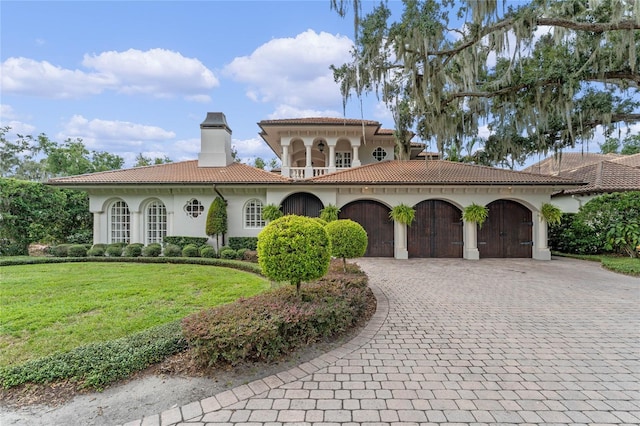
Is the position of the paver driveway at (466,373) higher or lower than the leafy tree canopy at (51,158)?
lower

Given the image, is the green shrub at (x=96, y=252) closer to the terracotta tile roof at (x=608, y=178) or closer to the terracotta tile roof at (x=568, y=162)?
the terracotta tile roof at (x=608, y=178)

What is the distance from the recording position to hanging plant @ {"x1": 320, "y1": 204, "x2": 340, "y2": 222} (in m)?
12.6

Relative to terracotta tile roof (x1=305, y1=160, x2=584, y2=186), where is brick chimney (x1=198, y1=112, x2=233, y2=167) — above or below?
above

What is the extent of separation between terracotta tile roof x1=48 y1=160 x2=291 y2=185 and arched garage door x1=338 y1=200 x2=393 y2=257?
3.49 metres

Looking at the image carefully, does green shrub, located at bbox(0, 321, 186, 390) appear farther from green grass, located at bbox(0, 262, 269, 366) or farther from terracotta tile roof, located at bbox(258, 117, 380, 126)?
terracotta tile roof, located at bbox(258, 117, 380, 126)

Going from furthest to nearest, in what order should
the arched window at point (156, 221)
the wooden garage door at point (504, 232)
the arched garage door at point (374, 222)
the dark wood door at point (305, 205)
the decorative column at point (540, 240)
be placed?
the arched window at point (156, 221) → the dark wood door at point (305, 205) → the arched garage door at point (374, 222) → the wooden garage door at point (504, 232) → the decorative column at point (540, 240)

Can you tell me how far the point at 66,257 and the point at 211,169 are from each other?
7497mm

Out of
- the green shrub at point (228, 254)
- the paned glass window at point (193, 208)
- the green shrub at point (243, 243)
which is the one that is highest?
the paned glass window at point (193, 208)

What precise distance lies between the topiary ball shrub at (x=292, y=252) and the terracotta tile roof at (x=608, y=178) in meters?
16.8

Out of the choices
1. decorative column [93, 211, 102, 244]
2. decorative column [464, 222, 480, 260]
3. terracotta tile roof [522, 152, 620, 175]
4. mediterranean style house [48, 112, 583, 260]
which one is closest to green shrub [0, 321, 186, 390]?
mediterranean style house [48, 112, 583, 260]

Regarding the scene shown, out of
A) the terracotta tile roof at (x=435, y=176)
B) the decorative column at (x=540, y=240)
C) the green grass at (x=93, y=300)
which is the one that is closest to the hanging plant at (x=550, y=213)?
the decorative column at (x=540, y=240)

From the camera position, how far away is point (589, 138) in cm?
1234

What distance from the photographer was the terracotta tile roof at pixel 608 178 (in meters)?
13.8

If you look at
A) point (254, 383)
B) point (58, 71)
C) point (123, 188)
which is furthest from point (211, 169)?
point (254, 383)
